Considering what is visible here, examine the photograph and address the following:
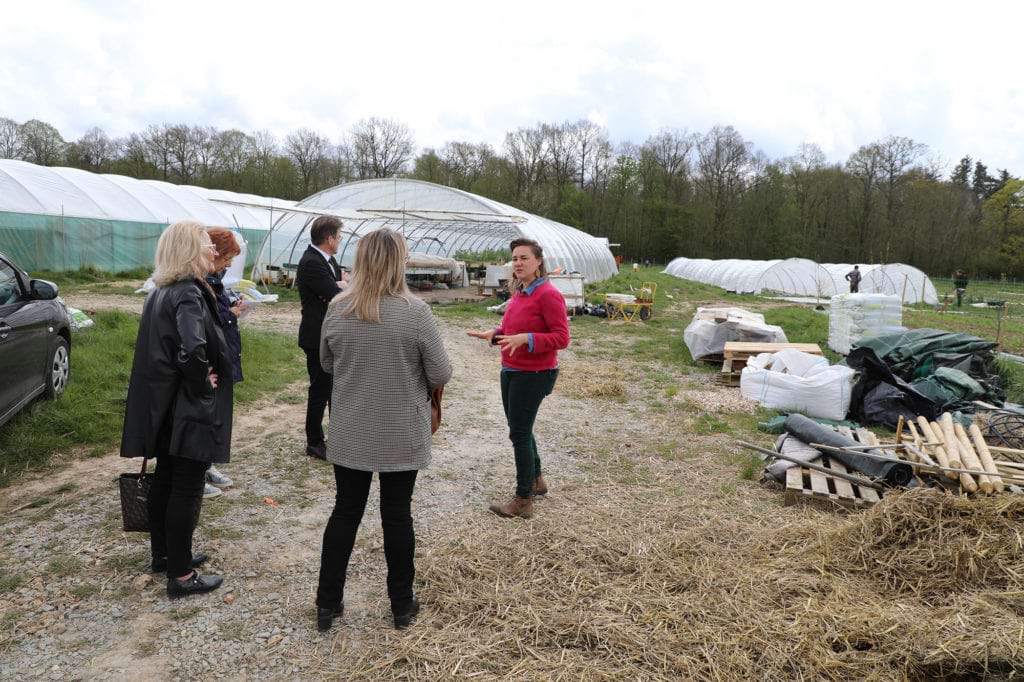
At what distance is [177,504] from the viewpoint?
9.48ft

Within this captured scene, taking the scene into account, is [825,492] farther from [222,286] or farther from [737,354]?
[737,354]

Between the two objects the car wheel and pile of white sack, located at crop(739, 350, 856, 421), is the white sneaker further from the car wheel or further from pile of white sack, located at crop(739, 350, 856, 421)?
pile of white sack, located at crop(739, 350, 856, 421)

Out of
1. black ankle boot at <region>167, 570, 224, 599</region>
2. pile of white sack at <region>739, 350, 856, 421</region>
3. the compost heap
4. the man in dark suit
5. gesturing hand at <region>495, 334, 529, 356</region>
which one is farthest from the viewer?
Answer: pile of white sack at <region>739, 350, 856, 421</region>

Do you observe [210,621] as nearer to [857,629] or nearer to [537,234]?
[857,629]

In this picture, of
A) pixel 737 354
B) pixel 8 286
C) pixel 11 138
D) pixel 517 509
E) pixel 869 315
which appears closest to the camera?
pixel 517 509

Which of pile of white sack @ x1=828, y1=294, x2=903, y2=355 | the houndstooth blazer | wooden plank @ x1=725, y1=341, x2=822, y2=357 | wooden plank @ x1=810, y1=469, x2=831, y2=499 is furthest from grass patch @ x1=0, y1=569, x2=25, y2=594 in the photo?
pile of white sack @ x1=828, y1=294, x2=903, y2=355

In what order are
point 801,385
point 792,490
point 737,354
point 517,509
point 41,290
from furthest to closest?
point 737,354
point 801,385
point 41,290
point 792,490
point 517,509

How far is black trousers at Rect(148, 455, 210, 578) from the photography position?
2885mm

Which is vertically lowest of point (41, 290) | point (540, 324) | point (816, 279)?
point (540, 324)

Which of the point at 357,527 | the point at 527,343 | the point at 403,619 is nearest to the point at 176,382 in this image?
the point at 357,527

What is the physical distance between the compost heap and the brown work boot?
4439 millimetres

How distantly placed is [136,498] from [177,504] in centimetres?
33

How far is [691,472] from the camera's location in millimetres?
5047

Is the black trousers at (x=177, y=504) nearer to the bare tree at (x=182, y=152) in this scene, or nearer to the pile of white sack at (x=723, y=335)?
the pile of white sack at (x=723, y=335)
